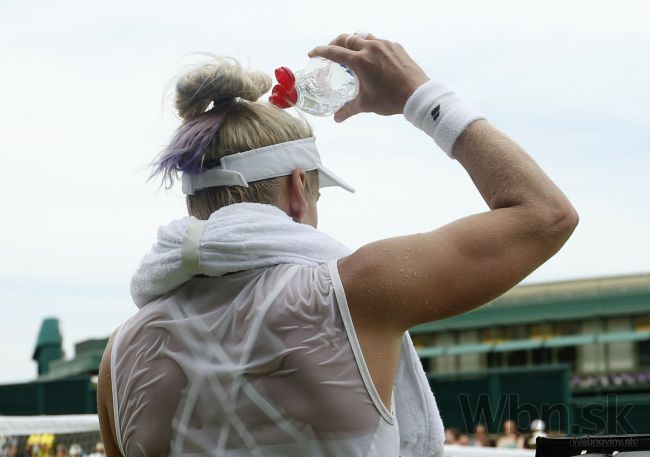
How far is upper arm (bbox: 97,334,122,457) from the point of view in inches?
90.7

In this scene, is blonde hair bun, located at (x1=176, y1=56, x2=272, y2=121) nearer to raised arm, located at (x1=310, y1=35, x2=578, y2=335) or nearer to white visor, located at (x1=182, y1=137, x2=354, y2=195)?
white visor, located at (x1=182, y1=137, x2=354, y2=195)

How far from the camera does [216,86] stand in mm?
2309

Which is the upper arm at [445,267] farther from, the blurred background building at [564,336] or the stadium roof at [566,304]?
the stadium roof at [566,304]

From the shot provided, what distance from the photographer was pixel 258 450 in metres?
2.03

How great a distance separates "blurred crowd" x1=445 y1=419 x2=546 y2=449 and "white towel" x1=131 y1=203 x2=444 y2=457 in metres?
7.60

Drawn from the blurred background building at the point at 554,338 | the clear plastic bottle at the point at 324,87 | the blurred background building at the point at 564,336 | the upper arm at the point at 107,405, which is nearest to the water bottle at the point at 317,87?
the clear plastic bottle at the point at 324,87

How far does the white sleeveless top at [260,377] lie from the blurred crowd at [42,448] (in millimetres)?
6102

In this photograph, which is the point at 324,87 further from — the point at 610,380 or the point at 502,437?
the point at 610,380

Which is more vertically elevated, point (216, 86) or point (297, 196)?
point (216, 86)

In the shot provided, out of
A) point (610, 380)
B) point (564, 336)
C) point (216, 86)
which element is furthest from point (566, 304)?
point (216, 86)

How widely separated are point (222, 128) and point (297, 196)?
0.66ft

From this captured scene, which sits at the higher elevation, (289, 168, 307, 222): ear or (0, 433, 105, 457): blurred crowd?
(289, 168, 307, 222): ear

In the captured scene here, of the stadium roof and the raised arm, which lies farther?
the stadium roof

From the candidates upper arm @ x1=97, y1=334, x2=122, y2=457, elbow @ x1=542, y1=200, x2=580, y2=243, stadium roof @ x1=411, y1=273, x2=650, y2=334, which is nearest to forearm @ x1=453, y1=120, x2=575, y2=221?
elbow @ x1=542, y1=200, x2=580, y2=243
